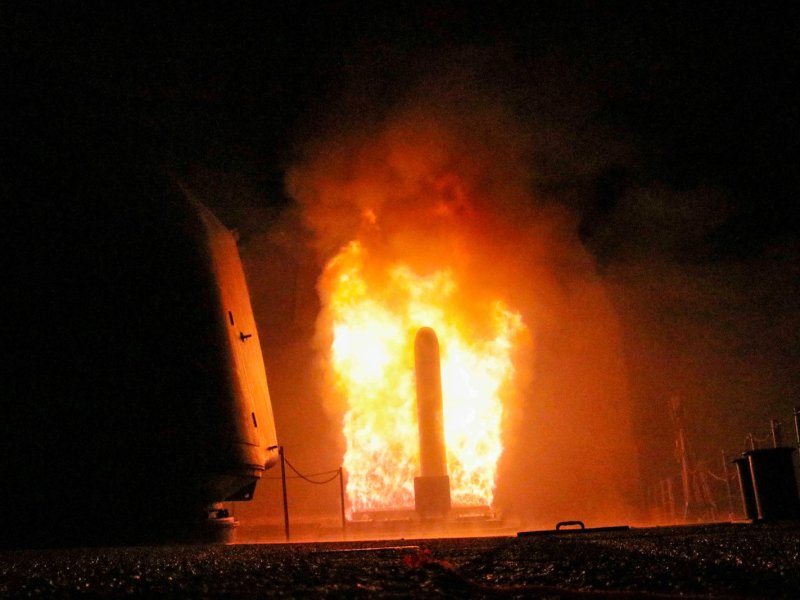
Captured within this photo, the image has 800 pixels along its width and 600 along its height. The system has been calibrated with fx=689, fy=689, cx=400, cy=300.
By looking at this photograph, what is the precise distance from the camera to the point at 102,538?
7.92 m

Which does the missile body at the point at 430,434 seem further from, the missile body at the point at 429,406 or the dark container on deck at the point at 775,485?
the dark container on deck at the point at 775,485

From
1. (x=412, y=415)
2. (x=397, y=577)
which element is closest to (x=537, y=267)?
(x=412, y=415)

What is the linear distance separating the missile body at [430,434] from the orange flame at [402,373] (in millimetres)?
2787

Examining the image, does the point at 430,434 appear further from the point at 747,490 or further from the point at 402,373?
the point at 747,490

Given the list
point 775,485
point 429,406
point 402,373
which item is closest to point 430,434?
point 429,406

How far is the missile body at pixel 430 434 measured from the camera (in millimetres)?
19562

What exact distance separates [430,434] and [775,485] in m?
11.8

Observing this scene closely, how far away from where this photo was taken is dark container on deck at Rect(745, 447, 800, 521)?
29.8 ft

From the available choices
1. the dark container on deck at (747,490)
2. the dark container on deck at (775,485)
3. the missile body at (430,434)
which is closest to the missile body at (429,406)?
the missile body at (430,434)

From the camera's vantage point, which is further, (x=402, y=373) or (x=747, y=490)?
(x=402, y=373)

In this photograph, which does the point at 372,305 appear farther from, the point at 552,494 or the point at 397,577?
the point at 397,577

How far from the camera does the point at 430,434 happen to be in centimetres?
2016

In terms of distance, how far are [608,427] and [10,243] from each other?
66.8ft

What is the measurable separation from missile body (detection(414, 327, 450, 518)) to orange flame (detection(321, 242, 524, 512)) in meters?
2.79
